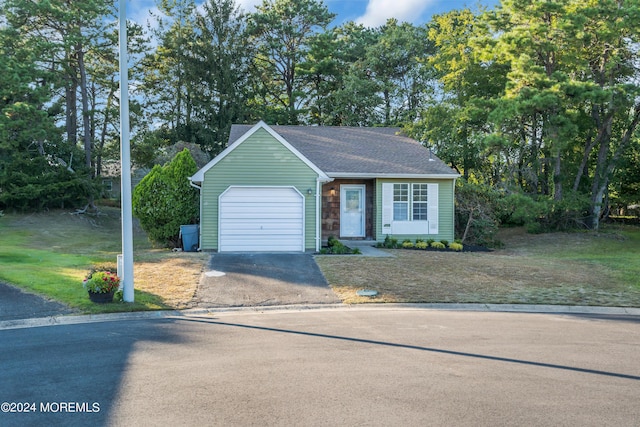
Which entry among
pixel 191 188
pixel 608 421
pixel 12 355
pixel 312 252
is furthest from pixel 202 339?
pixel 191 188

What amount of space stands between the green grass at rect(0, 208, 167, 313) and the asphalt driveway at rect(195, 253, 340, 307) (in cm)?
140

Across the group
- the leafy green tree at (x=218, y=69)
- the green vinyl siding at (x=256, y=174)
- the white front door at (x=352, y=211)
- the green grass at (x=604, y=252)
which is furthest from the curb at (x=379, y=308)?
the leafy green tree at (x=218, y=69)

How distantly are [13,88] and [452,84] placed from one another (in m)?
23.5

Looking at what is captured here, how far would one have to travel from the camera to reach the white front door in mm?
19031

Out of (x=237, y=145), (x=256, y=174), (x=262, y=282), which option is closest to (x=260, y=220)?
(x=256, y=174)

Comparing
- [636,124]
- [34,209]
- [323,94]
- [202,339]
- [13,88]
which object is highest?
[323,94]

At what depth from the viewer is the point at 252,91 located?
1420 inches

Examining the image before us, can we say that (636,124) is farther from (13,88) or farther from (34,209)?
(34,209)

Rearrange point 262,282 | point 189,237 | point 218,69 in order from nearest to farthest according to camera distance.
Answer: point 262,282, point 189,237, point 218,69

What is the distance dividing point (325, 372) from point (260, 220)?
10531 mm

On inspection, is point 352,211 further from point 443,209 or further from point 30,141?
point 30,141

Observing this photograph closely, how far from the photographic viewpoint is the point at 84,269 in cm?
1255

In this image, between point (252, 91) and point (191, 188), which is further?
point (252, 91)

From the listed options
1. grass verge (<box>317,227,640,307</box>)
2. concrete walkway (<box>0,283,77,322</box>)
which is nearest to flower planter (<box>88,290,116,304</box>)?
concrete walkway (<box>0,283,77,322</box>)
